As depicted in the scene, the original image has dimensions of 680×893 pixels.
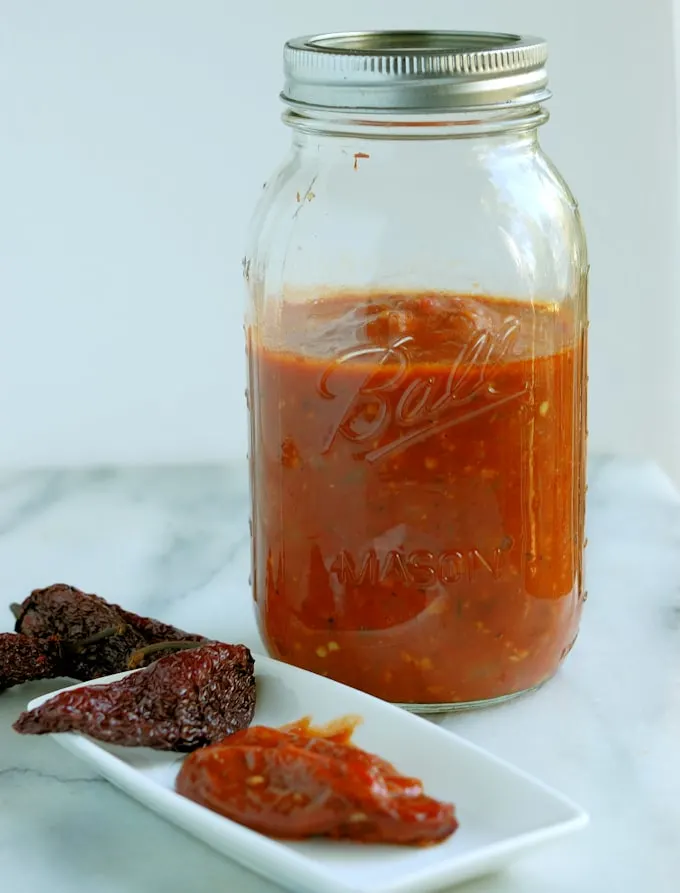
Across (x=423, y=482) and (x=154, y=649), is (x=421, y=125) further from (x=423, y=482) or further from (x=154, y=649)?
(x=154, y=649)

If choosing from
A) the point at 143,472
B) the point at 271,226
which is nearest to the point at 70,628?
the point at 271,226

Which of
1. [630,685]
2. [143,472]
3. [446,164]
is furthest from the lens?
[143,472]

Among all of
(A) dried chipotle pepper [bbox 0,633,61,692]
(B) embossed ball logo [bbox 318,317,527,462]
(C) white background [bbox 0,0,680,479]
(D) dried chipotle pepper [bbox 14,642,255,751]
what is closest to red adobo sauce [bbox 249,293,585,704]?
(B) embossed ball logo [bbox 318,317,527,462]

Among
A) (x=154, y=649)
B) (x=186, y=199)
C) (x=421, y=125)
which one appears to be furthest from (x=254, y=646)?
(x=186, y=199)

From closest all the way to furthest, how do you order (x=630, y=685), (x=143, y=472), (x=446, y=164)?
1. (x=446, y=164)
2. (x=630, y=685)
3. (x=143, y=472)

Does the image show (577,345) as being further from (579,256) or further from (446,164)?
(446,164)
